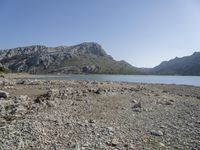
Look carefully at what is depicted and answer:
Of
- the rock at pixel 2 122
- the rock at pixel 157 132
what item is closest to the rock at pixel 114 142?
the rock at pixel 157 132

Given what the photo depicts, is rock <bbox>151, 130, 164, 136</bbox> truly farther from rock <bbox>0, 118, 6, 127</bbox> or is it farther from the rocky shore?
rock <bbox>0, 118, 6, 127</bbox>

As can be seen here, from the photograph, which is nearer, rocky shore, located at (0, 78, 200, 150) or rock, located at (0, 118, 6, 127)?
rocky shore, located at (0, 78, 200, 150)

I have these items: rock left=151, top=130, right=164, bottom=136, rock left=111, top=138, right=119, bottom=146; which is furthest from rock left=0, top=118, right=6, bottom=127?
rock left=151, top=130, right=164, bottom=136

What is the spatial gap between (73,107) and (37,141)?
7944 millimetres

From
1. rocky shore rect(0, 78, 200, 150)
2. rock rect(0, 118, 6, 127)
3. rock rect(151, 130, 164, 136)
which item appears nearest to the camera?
rocky shore rect(0, 78, 200, 150)

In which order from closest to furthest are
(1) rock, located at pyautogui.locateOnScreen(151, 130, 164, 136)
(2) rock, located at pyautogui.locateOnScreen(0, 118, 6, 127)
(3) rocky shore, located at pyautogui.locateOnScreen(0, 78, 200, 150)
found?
1. (3) rocky shore, located at pyautogui.locateOnScreen(0, 78, 200, 150)
2. (1) rock, located at pyautogui.locateOnScreen(151, 130, 164, 136)
3. (2) rock, located at pyautogui.locateOnScreen(0, 118, 6, 127)

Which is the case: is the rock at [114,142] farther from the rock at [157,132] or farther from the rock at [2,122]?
the rock at [2,122]

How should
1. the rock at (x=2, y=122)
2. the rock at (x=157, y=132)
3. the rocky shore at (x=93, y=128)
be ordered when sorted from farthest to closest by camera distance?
the rock at (x=2, y=122) < the rock at (x=157, y=132) < the rocky shore at (x=93, y=128)

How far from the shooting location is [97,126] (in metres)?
13.9

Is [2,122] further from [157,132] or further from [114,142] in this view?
[157,132]

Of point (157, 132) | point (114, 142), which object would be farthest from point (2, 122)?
point (157, 132)

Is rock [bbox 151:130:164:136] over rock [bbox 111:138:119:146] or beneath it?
over

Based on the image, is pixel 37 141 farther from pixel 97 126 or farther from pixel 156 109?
pixel 156 109

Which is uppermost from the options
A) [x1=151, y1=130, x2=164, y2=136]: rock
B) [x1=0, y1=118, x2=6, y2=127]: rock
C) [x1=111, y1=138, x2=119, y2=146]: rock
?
[x1=0, y1=118, x2=6, y2=127]: rock
